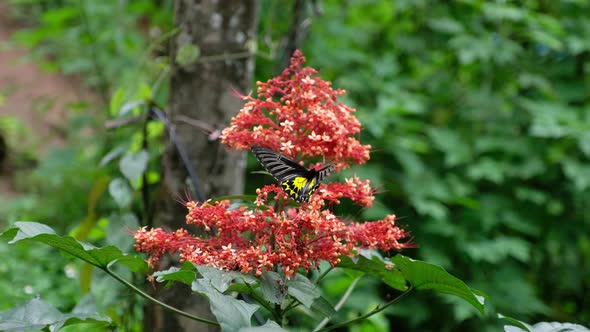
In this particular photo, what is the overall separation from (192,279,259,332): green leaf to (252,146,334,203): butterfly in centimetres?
23

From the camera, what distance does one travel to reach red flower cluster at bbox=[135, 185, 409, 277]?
3.42ft

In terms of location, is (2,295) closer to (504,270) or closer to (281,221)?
(281,221)

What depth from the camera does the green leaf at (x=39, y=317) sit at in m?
1.14

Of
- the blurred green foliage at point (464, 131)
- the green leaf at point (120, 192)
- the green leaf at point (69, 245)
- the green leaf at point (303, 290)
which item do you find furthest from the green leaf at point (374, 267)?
the blurred green foliage at point (464, 131)

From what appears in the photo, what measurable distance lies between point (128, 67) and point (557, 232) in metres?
3.08

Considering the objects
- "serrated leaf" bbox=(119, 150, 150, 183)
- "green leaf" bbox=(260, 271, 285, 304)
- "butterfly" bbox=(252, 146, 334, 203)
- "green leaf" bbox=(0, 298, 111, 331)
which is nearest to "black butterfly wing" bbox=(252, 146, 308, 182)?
"butterfly" bbox=(252, 146, 334, 203)

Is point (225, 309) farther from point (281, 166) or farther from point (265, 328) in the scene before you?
point (281, 166)

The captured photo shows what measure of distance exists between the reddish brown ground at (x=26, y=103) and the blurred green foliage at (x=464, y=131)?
1.59 metres

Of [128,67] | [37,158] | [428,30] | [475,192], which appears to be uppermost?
[428,30]

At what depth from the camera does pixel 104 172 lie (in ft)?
10.8

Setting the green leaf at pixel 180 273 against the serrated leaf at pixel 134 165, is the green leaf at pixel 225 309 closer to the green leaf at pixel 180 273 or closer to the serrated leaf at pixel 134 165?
the green leaf at pixel 180 273

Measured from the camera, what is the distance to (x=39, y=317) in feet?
3.85

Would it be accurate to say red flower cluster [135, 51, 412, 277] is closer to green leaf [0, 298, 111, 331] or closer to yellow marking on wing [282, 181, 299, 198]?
yellow marking on wing [282, 181, 299, 198]

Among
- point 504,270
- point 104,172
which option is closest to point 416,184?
point 504,270
